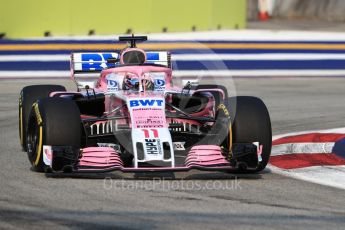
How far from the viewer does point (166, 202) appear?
7887 mm

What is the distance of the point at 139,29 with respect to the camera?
87.1 feet

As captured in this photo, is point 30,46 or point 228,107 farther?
point 30,46

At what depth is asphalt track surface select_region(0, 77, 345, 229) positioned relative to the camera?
7.03m

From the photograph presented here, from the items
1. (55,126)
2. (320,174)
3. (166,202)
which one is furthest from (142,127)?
(320,174)

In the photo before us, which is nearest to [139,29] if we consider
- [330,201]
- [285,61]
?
[285,61]

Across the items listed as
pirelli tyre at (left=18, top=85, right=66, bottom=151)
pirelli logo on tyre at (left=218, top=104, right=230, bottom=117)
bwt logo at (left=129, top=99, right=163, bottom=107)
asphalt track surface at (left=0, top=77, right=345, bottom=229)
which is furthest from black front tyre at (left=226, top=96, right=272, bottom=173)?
pirelli tyre at (left=18, top=85, right=66, bottom=151)

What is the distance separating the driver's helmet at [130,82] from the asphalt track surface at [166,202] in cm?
132

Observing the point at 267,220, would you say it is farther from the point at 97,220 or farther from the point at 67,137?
the point at 67,137

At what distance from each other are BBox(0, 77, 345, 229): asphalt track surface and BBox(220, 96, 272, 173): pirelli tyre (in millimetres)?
275

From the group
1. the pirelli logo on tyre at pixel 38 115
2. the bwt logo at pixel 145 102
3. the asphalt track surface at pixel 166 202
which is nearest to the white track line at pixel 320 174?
the asphalt track surface at pixel 166 202

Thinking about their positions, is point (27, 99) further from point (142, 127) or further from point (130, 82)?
point (142, 127)

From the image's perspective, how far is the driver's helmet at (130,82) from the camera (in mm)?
10477

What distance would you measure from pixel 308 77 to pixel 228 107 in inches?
499

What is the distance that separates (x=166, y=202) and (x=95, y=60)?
470 centimetres
